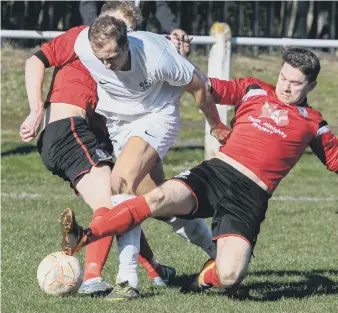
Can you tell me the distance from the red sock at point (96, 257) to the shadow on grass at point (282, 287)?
58 centimetres

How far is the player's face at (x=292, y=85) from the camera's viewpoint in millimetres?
6559

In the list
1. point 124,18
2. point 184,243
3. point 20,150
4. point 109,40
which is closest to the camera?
point 109,40

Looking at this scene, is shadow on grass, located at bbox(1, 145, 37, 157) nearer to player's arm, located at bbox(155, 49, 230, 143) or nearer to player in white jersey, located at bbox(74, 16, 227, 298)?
player in white jersey, located at bbox(74, 16, 227, 298)

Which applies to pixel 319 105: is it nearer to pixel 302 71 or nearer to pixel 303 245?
pixel 303 245

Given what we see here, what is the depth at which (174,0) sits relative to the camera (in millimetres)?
15328

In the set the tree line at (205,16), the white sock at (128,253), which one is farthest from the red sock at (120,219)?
the tree line at (205,16)

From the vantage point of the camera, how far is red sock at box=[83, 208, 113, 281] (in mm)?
6590

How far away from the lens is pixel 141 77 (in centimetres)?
649

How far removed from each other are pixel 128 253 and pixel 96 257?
38 centimetres

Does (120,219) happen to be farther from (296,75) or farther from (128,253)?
(296,75)

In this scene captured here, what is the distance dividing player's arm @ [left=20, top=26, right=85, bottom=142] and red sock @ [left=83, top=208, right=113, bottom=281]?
0.81 metres

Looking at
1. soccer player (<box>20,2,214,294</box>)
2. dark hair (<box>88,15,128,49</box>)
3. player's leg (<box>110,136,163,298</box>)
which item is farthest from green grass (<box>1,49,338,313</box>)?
dark hair (<box>88,15,128,49</box>)

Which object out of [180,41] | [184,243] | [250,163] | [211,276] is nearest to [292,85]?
[250,163]

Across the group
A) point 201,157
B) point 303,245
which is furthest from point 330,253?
point 201,157
